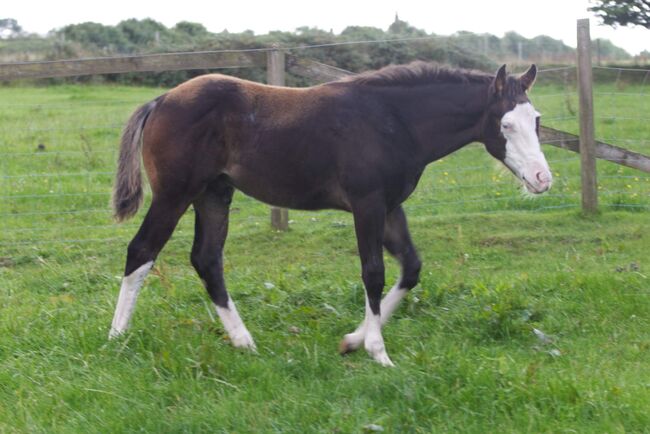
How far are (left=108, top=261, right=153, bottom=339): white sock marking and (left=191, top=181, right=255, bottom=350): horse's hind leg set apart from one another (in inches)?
16.2

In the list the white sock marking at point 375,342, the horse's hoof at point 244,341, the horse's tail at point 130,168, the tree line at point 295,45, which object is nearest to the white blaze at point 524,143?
the white sock marking at point 375,342

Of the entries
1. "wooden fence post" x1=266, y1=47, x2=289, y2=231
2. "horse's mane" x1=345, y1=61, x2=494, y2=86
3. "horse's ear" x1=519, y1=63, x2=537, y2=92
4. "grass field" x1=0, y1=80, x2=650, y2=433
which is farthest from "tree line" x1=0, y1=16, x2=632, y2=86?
"horse's ear" x1=519, y1=63, x2=537, y2=92

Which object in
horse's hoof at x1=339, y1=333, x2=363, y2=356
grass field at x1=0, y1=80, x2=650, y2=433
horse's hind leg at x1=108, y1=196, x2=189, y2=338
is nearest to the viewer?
grass field at x1=0, y1=80, x2=650, y2=433

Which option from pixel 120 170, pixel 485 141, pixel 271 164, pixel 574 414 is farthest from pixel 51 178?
pixel 574 414

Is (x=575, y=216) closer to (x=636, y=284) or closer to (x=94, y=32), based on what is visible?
(x=636, y=284)

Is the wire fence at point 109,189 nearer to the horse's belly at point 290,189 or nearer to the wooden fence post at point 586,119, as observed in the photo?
the wooden fence post at point 586,119

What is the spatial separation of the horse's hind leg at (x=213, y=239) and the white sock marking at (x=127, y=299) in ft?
1.35

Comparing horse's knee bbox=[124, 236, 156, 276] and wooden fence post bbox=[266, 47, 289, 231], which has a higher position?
wooden fence post bbox=[266, 47, 289, 231]

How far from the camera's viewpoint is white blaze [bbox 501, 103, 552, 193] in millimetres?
5316

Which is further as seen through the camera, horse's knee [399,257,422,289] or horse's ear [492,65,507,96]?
horse's knee [399,257,422,289]

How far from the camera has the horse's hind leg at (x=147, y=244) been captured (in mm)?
5457

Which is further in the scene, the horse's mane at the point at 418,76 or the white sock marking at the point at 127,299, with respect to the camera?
the horse's mane at the point at 418,76

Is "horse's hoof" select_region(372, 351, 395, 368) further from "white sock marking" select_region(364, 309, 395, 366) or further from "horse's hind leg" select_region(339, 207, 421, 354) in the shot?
"horse's hind leg" select_region(339, 207, 421, 354)

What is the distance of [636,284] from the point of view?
6.31m
